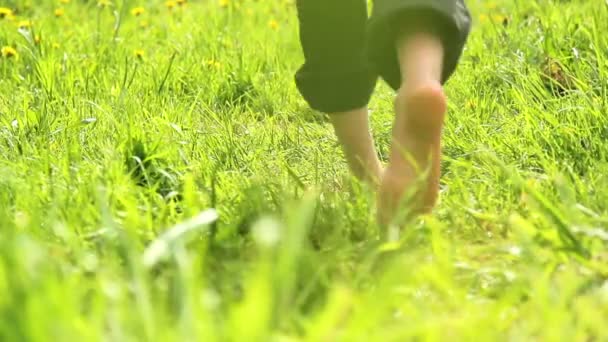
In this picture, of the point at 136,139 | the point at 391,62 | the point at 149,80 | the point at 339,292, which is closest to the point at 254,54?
the point at 149,80

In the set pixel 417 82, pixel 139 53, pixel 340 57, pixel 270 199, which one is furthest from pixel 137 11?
pixel 417 82

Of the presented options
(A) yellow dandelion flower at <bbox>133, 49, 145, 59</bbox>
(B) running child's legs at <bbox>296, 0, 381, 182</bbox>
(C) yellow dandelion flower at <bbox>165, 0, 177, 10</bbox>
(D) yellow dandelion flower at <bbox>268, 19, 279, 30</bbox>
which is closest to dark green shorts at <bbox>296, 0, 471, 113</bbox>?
(B) running child's legs at <bbox>296, 0, 381, 182</bbox>

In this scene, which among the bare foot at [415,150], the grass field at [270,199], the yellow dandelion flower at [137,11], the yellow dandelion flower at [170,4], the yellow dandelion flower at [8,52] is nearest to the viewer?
the grass field at [270,199]

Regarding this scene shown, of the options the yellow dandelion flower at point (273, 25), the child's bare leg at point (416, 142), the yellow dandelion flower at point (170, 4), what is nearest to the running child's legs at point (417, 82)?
the child's bare leg at point (416, 142)

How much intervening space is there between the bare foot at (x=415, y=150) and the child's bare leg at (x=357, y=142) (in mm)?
411

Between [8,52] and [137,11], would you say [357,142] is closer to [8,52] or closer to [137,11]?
[8,52]

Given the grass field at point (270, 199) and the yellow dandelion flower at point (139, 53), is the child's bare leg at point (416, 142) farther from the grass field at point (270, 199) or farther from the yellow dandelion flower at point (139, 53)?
the yellow dandelion flower at point (139, 53)

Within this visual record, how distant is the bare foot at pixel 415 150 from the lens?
5.69 ft

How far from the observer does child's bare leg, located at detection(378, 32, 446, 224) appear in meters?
1.74

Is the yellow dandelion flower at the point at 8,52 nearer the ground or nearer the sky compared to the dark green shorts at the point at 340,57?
nearer the ground

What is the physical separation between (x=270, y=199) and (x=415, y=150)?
0.40 metres

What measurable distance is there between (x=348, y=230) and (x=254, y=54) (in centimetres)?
184

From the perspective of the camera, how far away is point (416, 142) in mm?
1752

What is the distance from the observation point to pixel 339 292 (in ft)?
3.70
